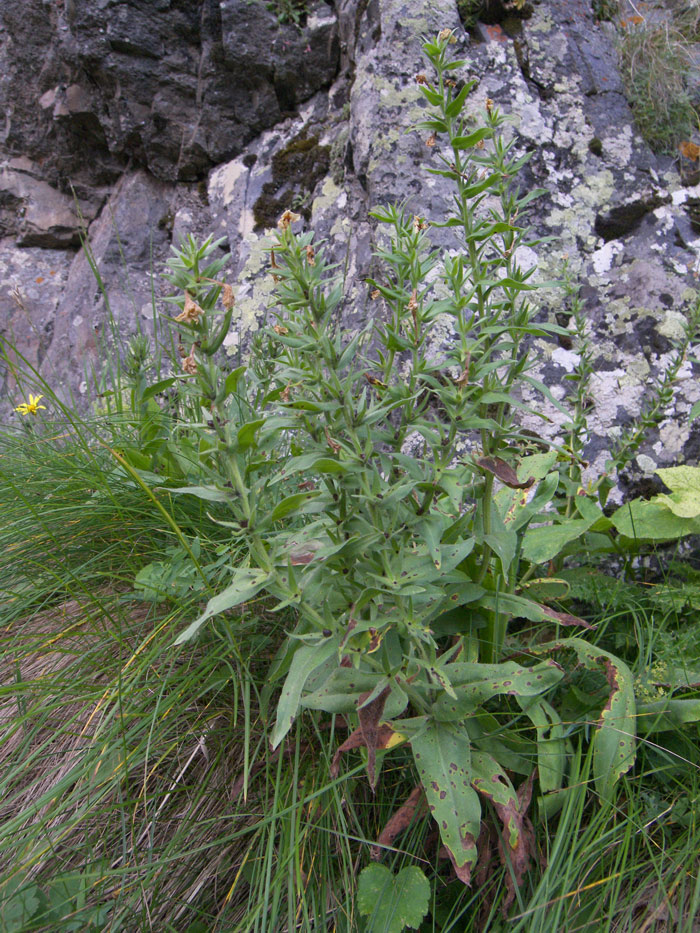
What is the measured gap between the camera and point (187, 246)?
1103 millimetres

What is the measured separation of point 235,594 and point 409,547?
43 cm

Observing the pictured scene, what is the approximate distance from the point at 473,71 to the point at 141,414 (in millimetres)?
1961

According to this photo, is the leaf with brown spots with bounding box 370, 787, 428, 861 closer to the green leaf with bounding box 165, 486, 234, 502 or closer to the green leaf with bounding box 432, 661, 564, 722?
the green leaf with bounding box 432, 661, 564, 722

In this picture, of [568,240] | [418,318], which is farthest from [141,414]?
[568,240]

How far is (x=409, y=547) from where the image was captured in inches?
54.8

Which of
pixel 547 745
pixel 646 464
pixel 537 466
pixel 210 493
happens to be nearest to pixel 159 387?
pixel 210 493

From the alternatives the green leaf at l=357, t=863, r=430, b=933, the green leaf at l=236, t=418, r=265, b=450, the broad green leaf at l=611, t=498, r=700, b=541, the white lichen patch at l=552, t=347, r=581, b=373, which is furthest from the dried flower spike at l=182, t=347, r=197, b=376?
the white lichen patch at l=552, t=347, r=581, b=373

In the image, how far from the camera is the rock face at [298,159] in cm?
249

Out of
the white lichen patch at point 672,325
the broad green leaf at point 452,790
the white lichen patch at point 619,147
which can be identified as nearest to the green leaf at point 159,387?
the broad green leaf at point 452,790

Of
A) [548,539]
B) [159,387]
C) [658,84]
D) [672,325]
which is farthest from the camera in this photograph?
[658,84]

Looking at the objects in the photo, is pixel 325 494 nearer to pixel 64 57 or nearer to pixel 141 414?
pixel 141 414

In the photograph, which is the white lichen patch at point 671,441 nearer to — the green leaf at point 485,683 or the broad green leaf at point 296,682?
the green leaf at point 485,683

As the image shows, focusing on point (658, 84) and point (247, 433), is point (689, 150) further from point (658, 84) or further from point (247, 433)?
point (247, 433)

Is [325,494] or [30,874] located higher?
[325,494]
